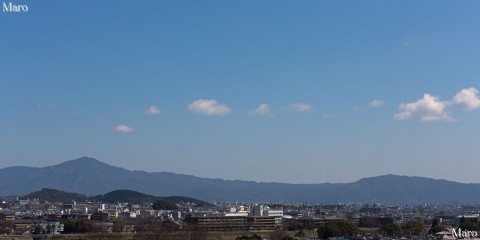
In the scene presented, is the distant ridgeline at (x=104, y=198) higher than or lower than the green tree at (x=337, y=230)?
A: higher

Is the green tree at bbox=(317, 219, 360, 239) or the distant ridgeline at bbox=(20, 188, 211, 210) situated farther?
the distant ridgeline at bbox=(20, 188, 211, 210)

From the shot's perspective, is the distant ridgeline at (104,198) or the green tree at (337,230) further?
the distant ridgeline at (104,198)

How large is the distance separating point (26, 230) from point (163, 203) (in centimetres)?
4333

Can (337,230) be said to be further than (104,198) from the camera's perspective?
No

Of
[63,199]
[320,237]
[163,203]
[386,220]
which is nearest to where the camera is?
[320,237]

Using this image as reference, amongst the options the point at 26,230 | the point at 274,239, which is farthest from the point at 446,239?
the point at 26,230

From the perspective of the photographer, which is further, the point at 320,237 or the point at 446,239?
the point at 320,237

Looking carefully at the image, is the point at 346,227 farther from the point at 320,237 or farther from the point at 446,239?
the point at 446,239

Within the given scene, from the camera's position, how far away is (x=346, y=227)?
133ft

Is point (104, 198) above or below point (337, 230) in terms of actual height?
above

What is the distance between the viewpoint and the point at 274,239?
37594 millimetres

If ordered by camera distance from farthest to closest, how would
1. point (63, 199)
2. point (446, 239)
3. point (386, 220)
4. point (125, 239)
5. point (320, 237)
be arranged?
point (63, 199) < point (386, 220) < point (320, 237) < point (125, 239) < point (446, 239)

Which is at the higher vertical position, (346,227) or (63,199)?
(63,199)

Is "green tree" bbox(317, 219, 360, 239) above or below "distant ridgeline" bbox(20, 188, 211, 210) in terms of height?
below
